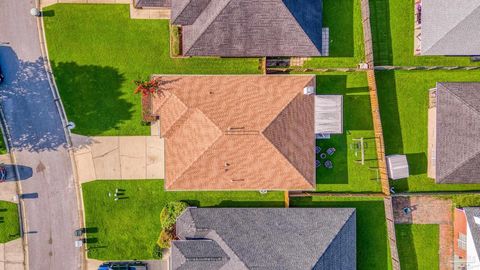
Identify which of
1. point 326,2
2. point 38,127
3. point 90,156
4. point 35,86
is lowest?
point 90,156

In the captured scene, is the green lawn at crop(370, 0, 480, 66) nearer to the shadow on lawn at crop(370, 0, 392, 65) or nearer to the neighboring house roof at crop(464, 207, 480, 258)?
the shadow on lawn at crop(370, 0, 392, 65)

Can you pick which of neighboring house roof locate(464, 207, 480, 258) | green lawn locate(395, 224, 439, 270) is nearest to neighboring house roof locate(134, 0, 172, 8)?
green lawn locate(395, 224, 439, 270)

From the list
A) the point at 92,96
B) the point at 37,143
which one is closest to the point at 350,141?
the point at 92,96

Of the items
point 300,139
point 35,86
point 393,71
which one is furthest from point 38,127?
point 393,71

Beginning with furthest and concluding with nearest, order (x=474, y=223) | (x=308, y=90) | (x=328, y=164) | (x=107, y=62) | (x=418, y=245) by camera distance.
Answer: (x=418, y=245) → (x=328, y=164) → (x=107, y=62) → (x=474, y=223) → (x=308, y=90)

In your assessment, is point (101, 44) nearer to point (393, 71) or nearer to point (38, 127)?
point (38, 127)

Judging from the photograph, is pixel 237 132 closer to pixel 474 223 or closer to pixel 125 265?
pixel 125 265

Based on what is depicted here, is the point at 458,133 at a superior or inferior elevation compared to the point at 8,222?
superior
